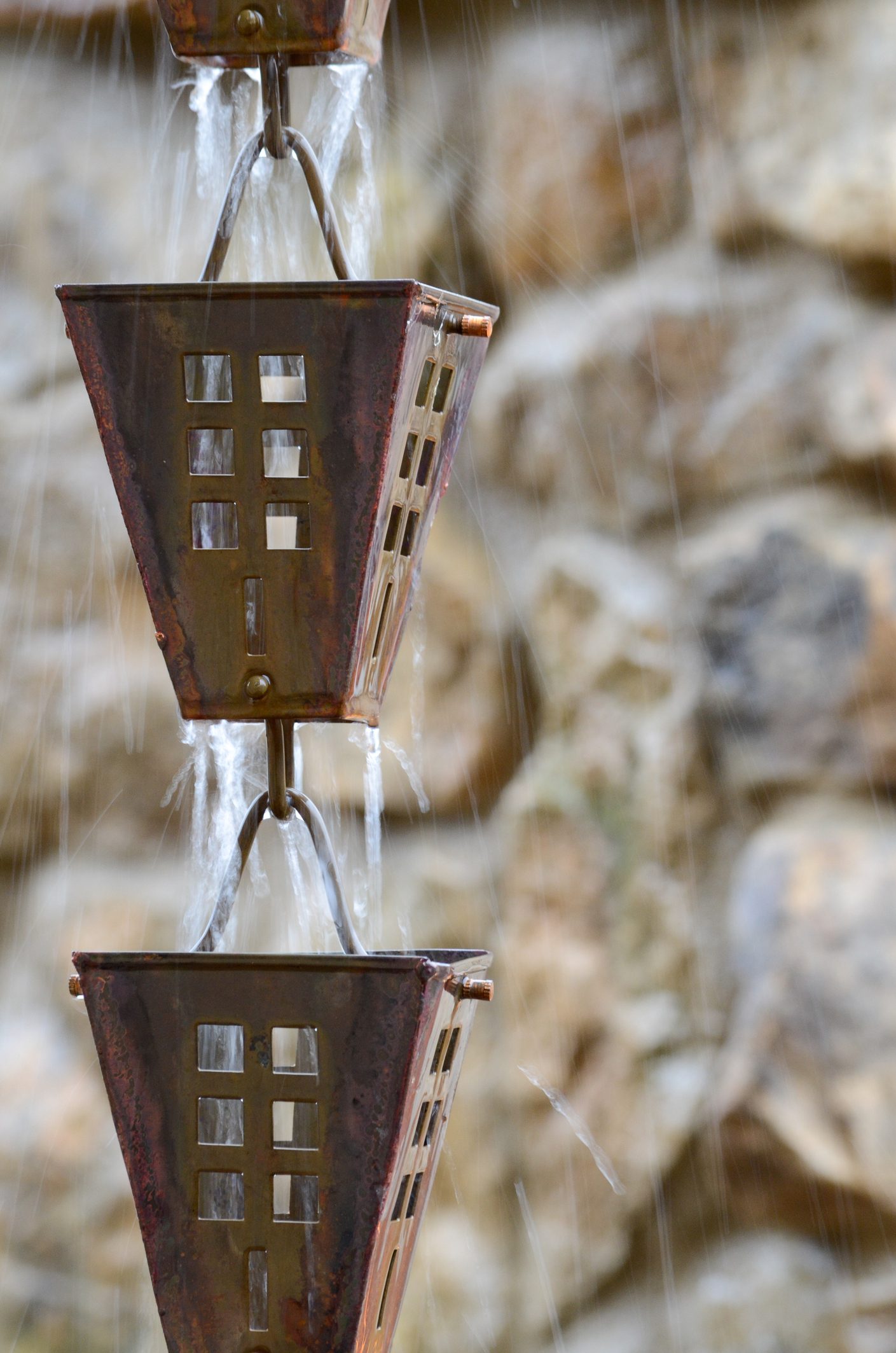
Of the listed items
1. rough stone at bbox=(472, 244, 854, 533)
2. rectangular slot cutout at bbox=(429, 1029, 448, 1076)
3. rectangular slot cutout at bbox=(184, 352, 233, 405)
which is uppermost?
rough stone at bbox=(472, 244, 854, 533)

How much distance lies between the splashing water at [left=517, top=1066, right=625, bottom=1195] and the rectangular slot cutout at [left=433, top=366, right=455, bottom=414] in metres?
0.99

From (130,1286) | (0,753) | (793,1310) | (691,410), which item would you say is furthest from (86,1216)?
(691,410)

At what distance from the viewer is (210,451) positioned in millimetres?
1150

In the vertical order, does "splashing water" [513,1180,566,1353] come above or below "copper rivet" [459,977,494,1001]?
below

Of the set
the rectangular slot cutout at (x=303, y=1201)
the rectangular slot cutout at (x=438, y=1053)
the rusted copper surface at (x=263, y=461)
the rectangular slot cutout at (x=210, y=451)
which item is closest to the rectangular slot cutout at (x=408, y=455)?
the rusted copper surface at (x=263, y=461)

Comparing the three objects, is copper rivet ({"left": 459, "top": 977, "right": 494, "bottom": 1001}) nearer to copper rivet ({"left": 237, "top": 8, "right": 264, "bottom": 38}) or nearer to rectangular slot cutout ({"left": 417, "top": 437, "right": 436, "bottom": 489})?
rectangular slot cutout ({"left": 417, "top": 437, "right": 436, "bottom": 489})

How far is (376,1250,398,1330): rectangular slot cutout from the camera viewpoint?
1154mm

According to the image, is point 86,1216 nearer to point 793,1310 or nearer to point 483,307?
point 793,1310

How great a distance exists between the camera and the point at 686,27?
192 cm

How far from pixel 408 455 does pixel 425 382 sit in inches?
2.2

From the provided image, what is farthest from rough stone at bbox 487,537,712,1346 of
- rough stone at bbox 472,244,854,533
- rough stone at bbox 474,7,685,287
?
rough stone at bbox 474,7,685,287

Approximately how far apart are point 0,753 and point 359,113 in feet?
3.29

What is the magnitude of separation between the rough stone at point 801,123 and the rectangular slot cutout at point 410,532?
0.91 metres

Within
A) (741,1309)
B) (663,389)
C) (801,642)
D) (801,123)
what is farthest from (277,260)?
(741,1309)
